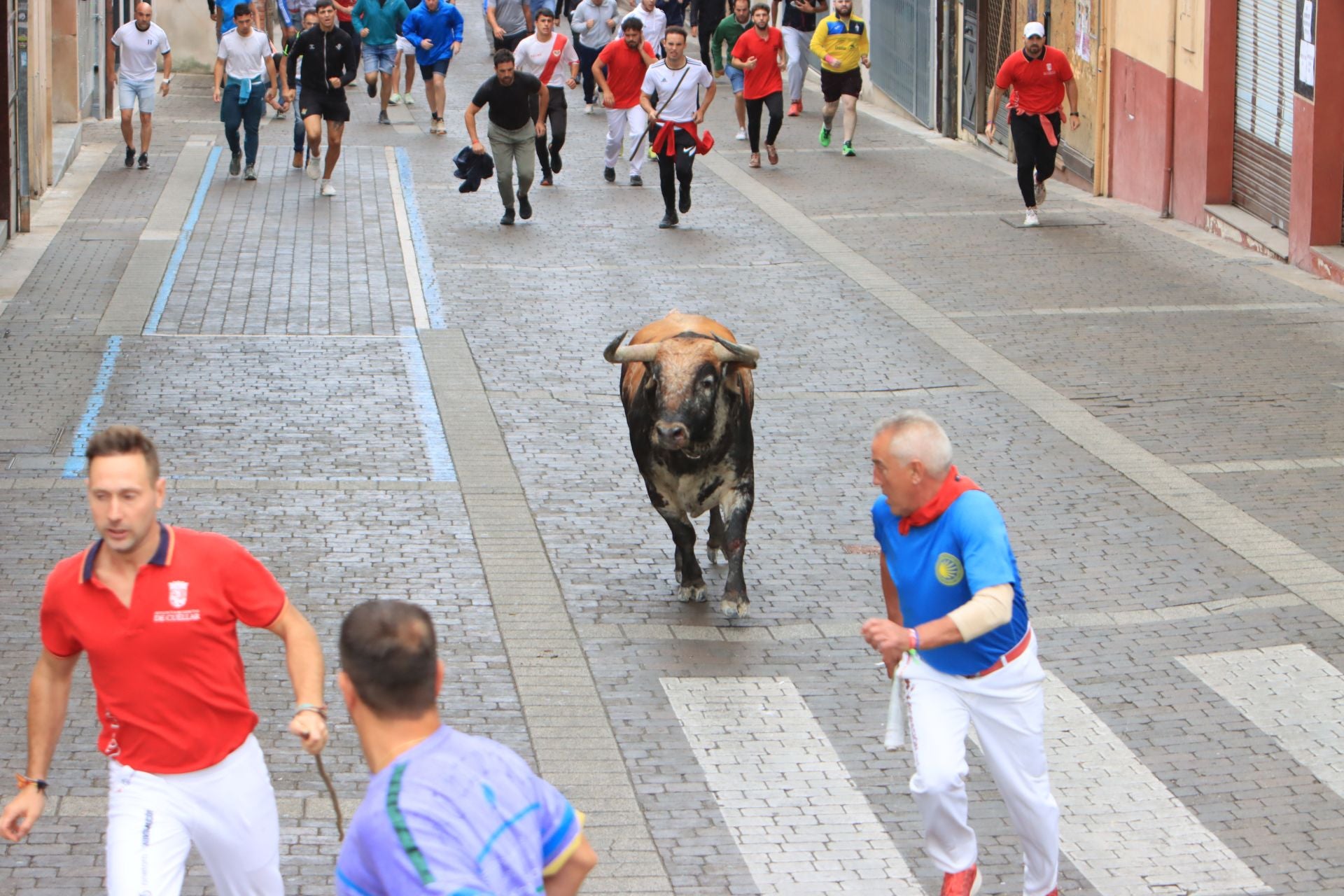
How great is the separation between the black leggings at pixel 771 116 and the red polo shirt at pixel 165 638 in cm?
2038

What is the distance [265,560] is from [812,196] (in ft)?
45.4

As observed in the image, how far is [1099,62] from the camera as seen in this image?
23.2 m

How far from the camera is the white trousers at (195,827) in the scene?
5.02 m

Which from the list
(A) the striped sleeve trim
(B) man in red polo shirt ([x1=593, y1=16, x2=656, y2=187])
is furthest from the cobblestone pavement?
(A) the striped sleeve trim

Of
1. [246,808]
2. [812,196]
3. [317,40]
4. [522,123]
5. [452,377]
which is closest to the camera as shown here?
[246,808]

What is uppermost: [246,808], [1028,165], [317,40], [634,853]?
[317,40]

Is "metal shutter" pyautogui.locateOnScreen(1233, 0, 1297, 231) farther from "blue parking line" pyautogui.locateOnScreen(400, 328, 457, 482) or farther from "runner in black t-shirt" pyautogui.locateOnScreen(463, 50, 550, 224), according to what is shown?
"blue parking line" pyautogui.locateOnScreen(400, 328, 457, 482)

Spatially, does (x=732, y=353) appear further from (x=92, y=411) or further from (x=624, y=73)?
(x=624, y=73)

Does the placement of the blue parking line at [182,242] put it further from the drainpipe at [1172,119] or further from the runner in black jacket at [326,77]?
the drainpipe at [1172,119]

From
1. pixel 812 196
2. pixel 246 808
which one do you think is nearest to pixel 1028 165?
pixel 812 196

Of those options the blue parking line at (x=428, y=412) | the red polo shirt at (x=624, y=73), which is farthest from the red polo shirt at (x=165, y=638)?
the red polo shirt at (x=624, y=73)

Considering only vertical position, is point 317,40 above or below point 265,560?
above

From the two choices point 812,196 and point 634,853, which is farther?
point 812,196

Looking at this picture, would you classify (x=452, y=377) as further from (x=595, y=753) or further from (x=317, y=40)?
(x=317, y=40)
